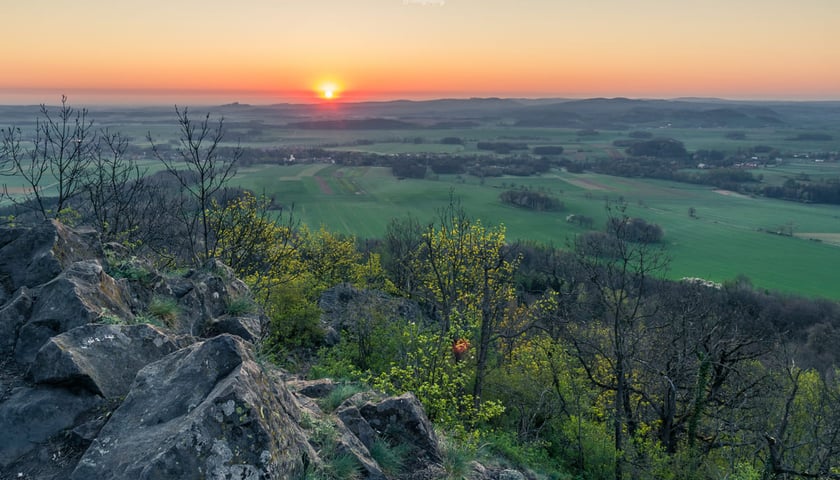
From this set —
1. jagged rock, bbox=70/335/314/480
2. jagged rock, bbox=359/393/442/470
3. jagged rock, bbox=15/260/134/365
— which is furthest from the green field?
jagged rock, bbox=70/335/314/480

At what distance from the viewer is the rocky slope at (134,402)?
17.5 feet

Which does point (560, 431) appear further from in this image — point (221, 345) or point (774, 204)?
point (774, 204)

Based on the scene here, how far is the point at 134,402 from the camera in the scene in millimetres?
6137

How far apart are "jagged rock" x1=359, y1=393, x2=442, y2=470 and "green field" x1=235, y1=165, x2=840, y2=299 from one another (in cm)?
6985

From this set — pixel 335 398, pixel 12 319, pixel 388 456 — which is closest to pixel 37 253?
pixel 12 319

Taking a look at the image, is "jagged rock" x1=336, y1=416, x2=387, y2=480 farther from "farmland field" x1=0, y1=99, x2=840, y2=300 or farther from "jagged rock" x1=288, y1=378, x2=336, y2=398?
"farmland field" x1=0, y1=99, x2=840, y2=300

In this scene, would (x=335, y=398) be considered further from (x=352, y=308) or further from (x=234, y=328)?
(x=352, y=308)

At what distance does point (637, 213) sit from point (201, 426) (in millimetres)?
111074

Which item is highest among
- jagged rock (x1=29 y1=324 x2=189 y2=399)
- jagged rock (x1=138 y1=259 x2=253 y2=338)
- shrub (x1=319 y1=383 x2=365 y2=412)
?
jagged rock (x1=29 y1=324 x2=189 y2=399)

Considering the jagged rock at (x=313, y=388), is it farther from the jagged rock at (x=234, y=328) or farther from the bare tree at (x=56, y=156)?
the bare tree at (x=56, y=156)

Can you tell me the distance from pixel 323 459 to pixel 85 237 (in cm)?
797

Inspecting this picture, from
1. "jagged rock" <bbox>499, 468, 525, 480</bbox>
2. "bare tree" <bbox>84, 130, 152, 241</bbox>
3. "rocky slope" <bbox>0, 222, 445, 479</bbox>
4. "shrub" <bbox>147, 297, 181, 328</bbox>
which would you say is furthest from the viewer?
"bare tree" <bbox>84, 130, 152, 241</bbox>

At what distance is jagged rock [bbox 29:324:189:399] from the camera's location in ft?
21.3

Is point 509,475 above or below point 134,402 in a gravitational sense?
below
